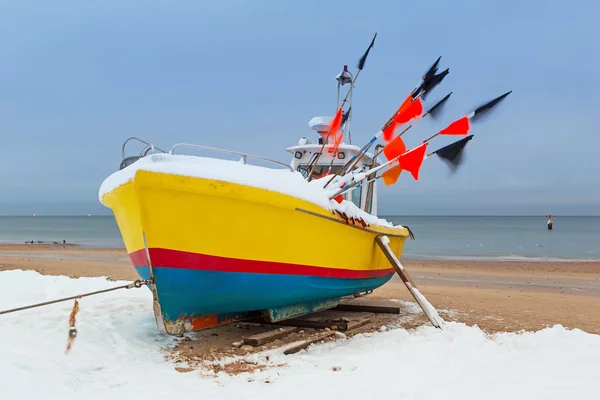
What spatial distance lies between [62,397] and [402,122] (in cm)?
542

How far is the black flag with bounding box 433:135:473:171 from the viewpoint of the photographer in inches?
263

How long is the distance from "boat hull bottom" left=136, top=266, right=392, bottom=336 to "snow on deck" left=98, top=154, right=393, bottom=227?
3.08 feet

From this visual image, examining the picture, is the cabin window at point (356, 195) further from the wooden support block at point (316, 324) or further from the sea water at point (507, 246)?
the sea water at point (507, 246)

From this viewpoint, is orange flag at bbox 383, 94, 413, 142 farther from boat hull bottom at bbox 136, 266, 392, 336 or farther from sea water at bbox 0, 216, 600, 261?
sea water at bbox 0, 216, 600, 261

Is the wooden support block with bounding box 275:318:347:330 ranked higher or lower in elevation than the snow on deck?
lower

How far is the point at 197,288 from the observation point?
16.2ft

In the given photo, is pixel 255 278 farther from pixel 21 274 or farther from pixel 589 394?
pixel 21 274

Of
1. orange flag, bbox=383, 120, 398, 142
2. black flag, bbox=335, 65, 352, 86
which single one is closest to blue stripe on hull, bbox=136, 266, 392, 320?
orange flag, bbox=383, 120, 398, 142

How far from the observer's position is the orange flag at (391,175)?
685cm

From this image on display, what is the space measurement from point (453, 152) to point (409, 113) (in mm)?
855

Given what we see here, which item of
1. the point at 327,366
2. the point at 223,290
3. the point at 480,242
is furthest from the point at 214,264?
the point at 480,242

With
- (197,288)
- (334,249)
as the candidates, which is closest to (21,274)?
(197,288)

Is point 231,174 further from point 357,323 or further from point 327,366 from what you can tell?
point 357,323

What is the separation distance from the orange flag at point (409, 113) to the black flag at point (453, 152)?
63 cm
